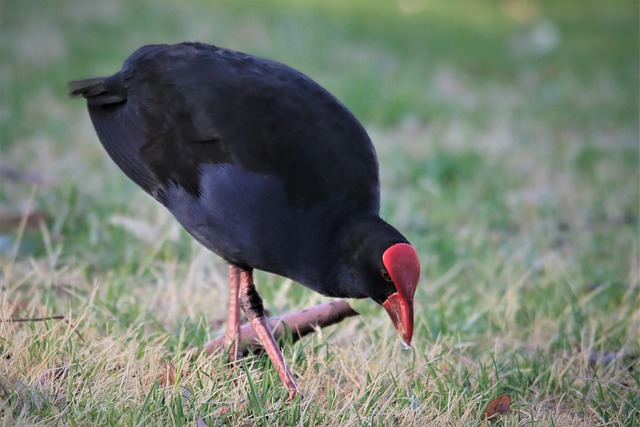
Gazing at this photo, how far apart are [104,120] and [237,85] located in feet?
2.56

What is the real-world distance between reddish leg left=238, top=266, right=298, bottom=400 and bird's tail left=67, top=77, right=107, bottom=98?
104 centimetres

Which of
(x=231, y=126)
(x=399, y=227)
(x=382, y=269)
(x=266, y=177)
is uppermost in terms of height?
(x=231, y=126)

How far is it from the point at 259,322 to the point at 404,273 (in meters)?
0.79

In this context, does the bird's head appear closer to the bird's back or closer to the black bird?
the black bird

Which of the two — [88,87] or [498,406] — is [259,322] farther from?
[88,87]

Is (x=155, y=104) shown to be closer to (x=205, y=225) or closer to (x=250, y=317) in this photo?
(x=205, y=225)

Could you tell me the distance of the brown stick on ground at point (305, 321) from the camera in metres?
3.49

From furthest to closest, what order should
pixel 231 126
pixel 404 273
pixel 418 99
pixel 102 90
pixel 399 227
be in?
pixel 418 99, pixel 399 227, pixel 102 90, pixel 231 126, pixel 404 273

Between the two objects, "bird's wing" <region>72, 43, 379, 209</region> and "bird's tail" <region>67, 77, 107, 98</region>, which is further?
"bird's tail" <region>67, 77, 107, 98</region>

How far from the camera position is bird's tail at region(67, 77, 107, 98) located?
12.6 feet

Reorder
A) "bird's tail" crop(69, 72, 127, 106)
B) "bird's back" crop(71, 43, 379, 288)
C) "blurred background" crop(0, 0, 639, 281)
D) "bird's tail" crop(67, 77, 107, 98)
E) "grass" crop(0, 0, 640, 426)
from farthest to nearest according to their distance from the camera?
"blurred background" crop(0, 0, 639, 281) → "bird's tail" crop(67, 77, 107, 98) → "bird's tail" crop(69, 72, 127, 106) → "bird's back" crop(71, 43, 379, 288) → "grass" crop(0, 0, 640, 426)

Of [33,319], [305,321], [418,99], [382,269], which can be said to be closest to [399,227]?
[305,321]

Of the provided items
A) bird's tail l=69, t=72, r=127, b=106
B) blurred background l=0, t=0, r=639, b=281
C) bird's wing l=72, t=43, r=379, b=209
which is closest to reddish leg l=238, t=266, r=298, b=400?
bird's wing l=72, t=43, r=379, b=209

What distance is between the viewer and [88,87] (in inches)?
153
